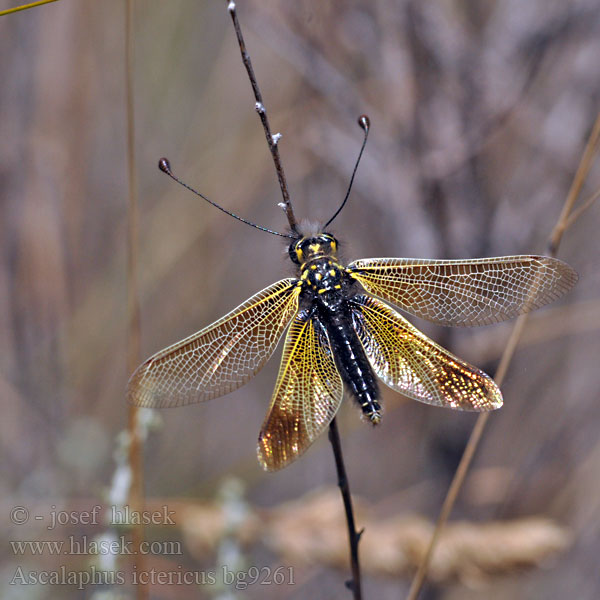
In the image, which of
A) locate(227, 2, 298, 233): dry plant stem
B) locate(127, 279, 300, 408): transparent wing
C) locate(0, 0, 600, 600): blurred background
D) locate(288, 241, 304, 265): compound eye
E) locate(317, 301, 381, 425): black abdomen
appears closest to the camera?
locate(227, 2, 298, 233): dry plant stem

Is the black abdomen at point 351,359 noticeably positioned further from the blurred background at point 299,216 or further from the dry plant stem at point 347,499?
the blurred background at point 299,216

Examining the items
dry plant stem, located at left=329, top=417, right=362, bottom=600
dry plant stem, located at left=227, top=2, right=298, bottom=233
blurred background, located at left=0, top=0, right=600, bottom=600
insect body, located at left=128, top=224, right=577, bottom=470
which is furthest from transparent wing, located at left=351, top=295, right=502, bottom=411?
blurred background, located at left=0, top=0, right=600, bottom=600

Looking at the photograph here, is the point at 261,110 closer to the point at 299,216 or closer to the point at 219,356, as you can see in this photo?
the point at 219,356

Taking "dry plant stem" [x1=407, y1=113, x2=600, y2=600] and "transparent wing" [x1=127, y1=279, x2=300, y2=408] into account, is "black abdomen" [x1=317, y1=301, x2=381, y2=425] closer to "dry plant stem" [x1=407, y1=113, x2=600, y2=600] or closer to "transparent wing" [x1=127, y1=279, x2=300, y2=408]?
"transparent wing" [x1=127, y1=279, x2=300, y2=408]

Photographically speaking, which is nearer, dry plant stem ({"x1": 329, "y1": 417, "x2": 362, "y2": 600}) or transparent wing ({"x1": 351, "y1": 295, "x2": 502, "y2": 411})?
dry plant stem ({"x1": 329, "y1": 417, "x2": 362, "y2": 600})

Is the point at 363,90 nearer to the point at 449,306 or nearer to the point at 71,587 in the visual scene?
the point at 449,306

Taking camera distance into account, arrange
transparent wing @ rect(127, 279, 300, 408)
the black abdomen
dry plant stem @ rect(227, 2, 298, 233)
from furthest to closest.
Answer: the black abdomen → transparent wing @ rect(127, 279, 300, 408) → dry plant stem @ rect(227, 2, 298, 233)

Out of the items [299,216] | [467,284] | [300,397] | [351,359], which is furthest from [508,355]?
[299,216]

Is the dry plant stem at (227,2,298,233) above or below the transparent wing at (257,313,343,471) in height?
above
